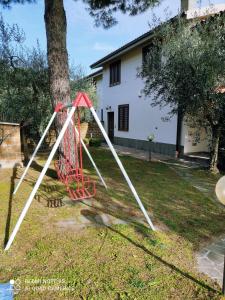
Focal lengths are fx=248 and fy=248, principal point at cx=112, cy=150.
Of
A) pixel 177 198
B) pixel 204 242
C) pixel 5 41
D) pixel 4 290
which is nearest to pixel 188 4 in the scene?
pixel 5 41

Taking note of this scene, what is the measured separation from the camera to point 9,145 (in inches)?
350

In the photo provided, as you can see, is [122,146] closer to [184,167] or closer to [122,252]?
[184,167]

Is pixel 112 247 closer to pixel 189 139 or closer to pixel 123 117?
pixel 189 139

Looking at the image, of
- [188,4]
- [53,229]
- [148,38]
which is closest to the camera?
[53,229]

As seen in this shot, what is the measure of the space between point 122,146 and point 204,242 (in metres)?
12.5

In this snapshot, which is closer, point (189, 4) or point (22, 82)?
point (22, 82)

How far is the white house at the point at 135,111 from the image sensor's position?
11430mm

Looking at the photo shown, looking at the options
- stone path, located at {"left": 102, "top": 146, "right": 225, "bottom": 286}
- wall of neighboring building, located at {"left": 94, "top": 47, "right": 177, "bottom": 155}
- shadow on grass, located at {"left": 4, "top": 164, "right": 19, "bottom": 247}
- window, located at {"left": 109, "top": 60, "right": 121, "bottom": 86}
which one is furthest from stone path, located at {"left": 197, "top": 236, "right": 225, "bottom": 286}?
window, located at {"left": 109, "top": 60, "right": 121, "bottom": 86}

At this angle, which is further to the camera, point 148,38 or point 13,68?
point 148,38

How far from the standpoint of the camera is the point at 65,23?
710cm

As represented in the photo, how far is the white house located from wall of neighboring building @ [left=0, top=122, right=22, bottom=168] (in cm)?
587

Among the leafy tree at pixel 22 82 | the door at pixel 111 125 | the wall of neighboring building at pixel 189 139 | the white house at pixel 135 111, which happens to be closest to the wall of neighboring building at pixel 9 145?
the leafy tree at pixel 22 82

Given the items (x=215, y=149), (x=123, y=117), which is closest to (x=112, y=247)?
(x=215, y=149)

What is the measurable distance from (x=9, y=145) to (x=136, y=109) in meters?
8.25
